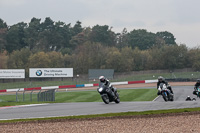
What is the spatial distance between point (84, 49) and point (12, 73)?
30.8 m

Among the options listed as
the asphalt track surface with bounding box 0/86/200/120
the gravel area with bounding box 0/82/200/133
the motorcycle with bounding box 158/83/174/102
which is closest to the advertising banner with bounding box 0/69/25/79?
the motorcycle with bounding box 158/83/174/102

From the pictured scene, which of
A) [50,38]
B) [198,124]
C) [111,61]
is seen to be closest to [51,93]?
[198,124]

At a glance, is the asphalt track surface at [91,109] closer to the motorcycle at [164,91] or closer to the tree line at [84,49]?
the motorcycle at [164,91]

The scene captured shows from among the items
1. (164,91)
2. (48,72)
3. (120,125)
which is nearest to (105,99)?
(164,91)

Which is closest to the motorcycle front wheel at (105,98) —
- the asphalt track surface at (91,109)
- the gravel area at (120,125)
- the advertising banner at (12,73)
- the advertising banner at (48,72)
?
the asphalt track surface at (91,109)

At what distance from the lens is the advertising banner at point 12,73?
231 feet

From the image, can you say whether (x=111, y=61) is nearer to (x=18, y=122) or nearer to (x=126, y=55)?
(x=126, y=55)

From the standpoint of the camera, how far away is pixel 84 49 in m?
98.6

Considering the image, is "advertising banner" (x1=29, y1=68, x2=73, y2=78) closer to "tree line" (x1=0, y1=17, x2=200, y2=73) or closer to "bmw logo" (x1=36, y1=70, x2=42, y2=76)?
"bmw logo" (x1=36, y1=70, x2=42, y2=76)

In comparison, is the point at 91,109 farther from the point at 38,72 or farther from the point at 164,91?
the point at 38,72

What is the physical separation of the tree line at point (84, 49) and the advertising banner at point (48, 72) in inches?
518

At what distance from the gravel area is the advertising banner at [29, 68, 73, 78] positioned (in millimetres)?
55993

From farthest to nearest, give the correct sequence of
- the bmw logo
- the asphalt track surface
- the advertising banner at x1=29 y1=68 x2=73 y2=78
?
the bmw logo, the advertising banner at x1=29 y1=68 x2=73 y2=78, the asphalt track surface

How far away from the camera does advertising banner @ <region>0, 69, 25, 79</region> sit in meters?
70.3
